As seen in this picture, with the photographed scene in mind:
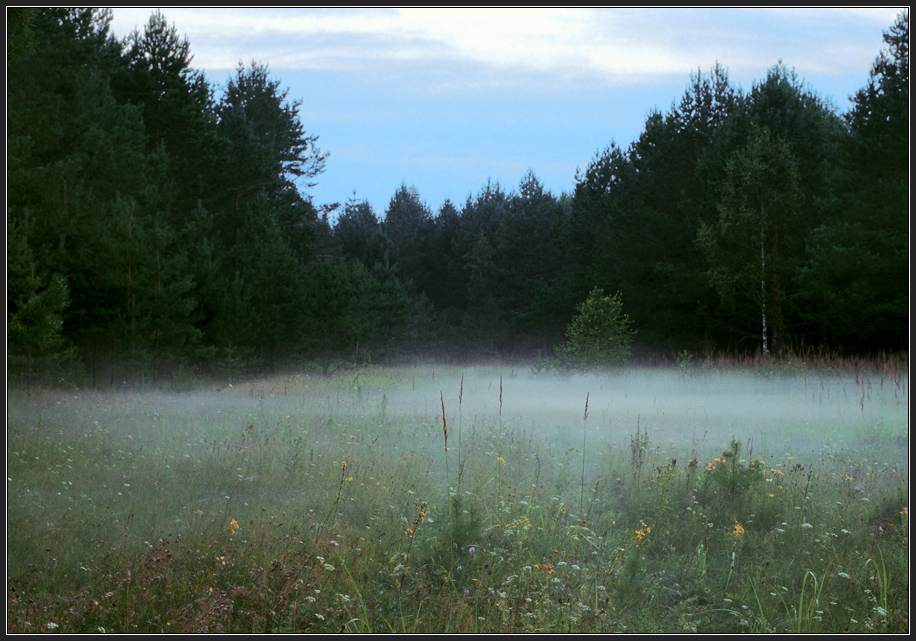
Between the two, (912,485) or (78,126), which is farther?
(78,126)

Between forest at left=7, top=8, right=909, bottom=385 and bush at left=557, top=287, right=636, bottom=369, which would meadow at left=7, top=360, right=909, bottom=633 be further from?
bush at left=557, top=287, right=636, bottom=369

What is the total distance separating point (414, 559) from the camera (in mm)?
4043

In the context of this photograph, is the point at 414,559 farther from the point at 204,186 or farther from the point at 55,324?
the point at 204,186

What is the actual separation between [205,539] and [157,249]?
1329 cm

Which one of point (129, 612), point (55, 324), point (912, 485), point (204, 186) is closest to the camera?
point (129, 612)

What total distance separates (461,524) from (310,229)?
1089 inches

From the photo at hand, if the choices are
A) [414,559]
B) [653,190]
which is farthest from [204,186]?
[414,559]

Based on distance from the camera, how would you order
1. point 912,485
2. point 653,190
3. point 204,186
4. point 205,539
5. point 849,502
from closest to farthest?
point 912,485 → point 205,539 → point 849,502 → point 204,186 → point 653,190

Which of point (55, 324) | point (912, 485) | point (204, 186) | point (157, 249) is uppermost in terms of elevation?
point (204, 186)

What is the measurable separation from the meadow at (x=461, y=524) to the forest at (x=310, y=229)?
2969 millimetres

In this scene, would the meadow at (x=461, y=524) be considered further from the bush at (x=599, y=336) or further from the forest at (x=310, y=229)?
the bush at (x=599, y=336)

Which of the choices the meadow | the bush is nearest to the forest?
the meadow

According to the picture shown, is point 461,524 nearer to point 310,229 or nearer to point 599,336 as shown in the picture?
point 599,336

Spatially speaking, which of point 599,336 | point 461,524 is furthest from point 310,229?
point 461,524
